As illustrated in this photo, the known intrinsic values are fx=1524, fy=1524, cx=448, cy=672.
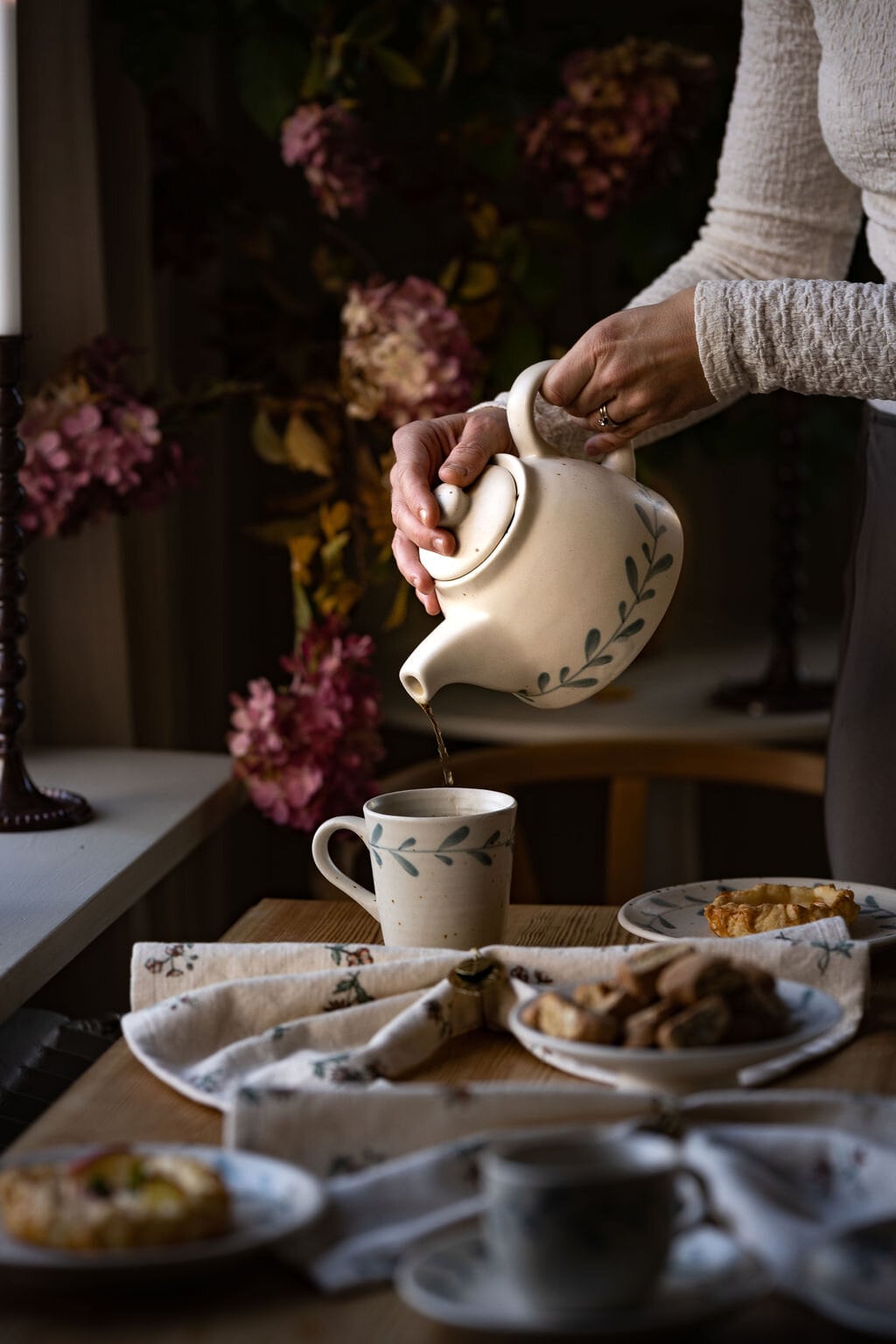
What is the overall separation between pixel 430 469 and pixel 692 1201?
585mm

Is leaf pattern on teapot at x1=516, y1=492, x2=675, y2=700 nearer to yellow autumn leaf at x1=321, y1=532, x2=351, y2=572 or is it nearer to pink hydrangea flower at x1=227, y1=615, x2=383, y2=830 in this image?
pink hydrangea flower at x1=227, y1=615, x2=383, y2=830

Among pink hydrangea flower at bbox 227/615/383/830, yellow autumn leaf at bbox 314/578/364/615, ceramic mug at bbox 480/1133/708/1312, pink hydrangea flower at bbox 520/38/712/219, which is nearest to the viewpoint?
ceramic mug at bbox 480/1133/708/1312

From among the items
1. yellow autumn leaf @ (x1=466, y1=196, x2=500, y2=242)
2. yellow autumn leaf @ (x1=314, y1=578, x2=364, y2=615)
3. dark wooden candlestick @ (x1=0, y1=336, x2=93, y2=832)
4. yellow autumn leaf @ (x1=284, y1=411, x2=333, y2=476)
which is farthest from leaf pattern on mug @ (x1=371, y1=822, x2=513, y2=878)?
yellow autumn leaf @ (x1=466, y1=196, x2=500, y2=242)

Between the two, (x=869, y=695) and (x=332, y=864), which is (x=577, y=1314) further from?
(x=869, y=695)

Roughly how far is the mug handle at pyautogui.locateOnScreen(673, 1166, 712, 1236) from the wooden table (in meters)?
0.04

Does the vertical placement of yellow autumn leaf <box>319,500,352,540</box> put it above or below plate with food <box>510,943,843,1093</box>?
above

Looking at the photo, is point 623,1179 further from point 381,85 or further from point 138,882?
point 381,85

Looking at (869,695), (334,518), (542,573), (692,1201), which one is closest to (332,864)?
(542,573)

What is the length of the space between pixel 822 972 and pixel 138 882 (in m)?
0.62

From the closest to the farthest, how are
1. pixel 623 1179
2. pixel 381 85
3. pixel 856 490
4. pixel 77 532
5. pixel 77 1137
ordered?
pixel 623 1179, pixel 77 1137, pixel 856 490, pixel 77 532, pixel 381 85

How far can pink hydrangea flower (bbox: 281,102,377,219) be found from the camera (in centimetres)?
162

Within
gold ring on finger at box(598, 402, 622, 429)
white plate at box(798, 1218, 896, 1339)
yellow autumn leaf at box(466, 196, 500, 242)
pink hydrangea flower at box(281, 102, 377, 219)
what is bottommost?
white plate at box(798, 1218, 896, 1339)

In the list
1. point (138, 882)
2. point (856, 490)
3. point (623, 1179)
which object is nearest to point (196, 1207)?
point (623, 1179)

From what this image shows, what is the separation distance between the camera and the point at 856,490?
1407mm
